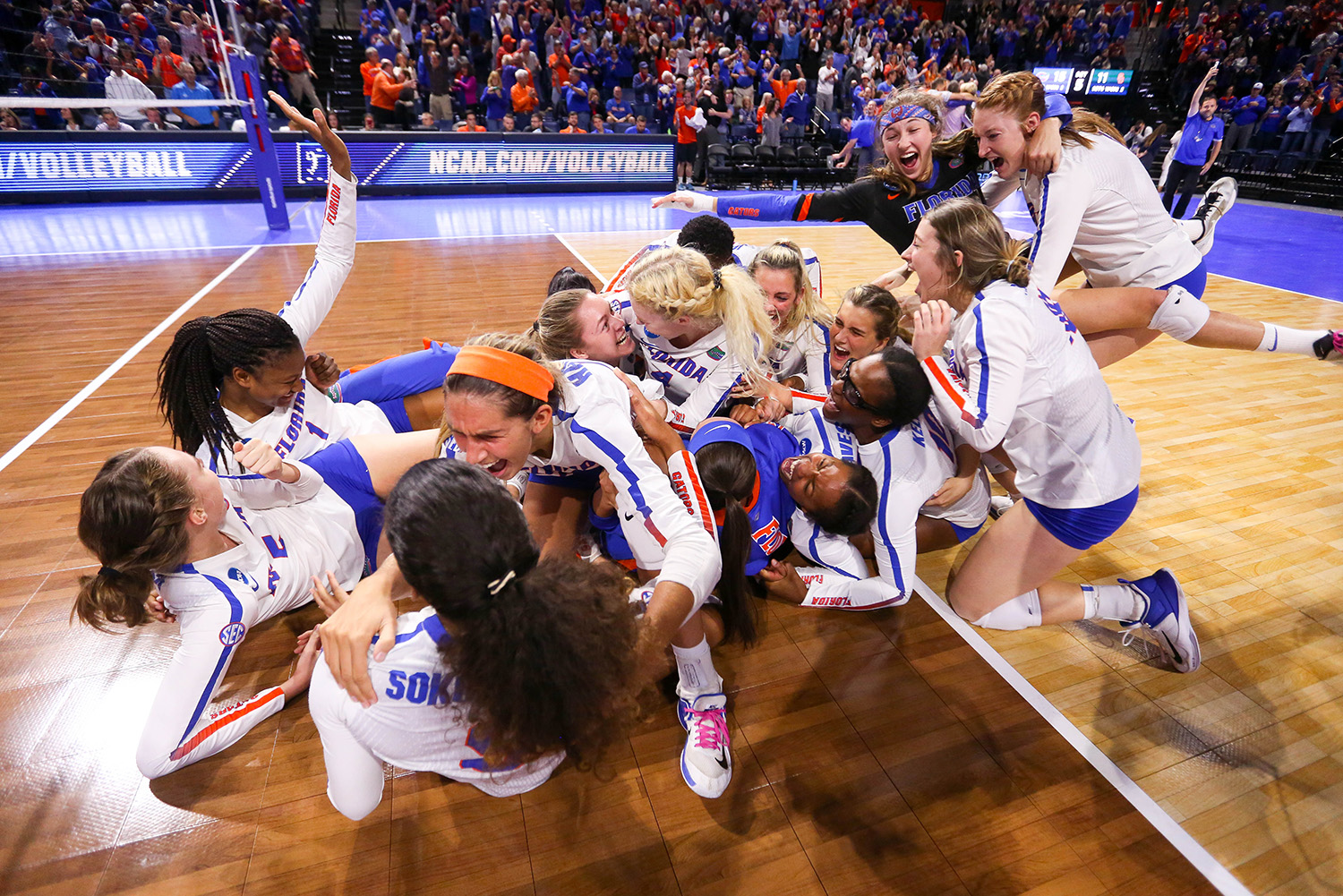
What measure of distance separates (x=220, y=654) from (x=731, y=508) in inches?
65.5

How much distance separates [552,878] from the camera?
179cm

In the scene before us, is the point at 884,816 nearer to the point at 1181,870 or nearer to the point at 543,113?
the point at 1181,870

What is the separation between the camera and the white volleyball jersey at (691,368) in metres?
3.07

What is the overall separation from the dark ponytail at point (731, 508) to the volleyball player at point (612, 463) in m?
0.19

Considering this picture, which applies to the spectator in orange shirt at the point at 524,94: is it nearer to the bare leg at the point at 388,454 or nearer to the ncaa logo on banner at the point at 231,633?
the bare leg at the point at 388,454

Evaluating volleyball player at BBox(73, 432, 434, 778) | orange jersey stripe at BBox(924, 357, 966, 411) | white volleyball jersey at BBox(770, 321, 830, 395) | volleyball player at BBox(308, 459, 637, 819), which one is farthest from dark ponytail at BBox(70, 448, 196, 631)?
white volleyball jersey at BBox(770, 321, 830, 395)

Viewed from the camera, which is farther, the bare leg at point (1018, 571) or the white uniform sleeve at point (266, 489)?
the bare leg at point (1018, 571)

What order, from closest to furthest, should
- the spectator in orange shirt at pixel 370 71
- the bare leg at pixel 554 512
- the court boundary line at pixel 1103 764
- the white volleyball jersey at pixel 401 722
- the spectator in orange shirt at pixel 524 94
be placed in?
the white volleyball jersey at pixel 401 722
the court boundary line at pixel 1103 764
the bare leg at pixel 554 512
the spectator in orange shirt at pixel 370 71
the spectator in orange shirt at pixel 524 94

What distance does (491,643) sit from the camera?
4.18 ft

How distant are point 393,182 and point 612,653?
13.0 metres

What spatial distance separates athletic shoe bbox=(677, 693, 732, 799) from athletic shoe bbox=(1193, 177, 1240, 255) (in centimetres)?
404

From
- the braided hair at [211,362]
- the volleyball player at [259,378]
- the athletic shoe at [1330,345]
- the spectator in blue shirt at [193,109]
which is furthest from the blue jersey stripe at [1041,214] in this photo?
the spectator in blue shirt at [193,109]

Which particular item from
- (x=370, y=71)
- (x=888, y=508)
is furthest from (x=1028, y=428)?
(x=370, y=71)

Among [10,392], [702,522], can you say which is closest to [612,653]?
[702,522]
